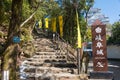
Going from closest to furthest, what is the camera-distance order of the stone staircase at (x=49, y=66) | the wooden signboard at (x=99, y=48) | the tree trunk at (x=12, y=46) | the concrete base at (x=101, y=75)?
the tree trunk at (x=12, y=46), the concrete base at (x=101, y=75), the wooden signboard at (x=99, y=48), the stone staircase at (x=49, y=66)

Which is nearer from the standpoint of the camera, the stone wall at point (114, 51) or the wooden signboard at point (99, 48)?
the wooden signboard at point (99, 48)

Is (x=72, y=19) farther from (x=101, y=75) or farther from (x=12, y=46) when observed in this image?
(x=12, y=46)

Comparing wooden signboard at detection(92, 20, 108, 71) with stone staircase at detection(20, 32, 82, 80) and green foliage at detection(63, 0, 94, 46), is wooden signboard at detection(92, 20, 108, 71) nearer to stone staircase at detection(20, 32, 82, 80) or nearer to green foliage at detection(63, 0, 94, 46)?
stone staircase at detection(20, 32, 82, 80)

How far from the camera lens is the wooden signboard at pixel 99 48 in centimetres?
1362

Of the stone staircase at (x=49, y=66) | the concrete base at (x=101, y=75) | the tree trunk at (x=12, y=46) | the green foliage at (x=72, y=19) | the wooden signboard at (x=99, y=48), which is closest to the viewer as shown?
the tree trunk at (x=12, y=46)

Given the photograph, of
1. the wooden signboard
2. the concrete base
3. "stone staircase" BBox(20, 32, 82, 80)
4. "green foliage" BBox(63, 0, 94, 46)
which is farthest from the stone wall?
the concrete base

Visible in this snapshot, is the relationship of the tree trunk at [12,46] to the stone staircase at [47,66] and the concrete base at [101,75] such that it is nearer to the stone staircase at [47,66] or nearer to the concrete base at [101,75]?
the stone staircase at [47,66]

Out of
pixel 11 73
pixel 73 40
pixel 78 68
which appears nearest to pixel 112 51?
pixel 73 40

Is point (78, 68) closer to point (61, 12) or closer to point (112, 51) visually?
point (61, 12)

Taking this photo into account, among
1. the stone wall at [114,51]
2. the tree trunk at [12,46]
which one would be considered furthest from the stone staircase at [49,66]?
the stone wall at [114,51]

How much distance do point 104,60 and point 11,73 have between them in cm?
539

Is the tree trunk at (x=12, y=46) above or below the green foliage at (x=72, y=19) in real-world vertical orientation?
below

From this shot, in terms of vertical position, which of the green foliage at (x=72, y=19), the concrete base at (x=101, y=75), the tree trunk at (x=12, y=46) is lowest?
the concrete base at (x=101, y=75)

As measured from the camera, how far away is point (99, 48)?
1368 centimetres
